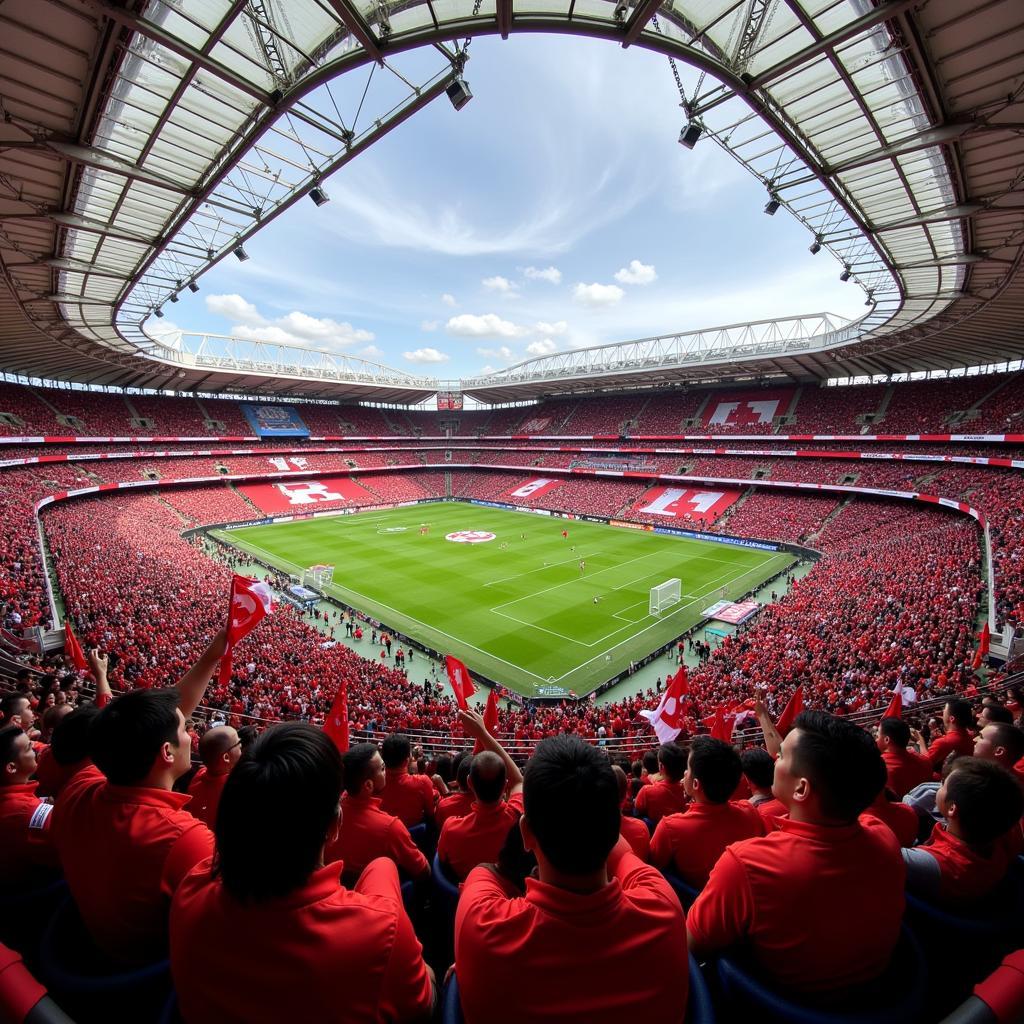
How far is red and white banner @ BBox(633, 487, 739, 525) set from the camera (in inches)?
1726

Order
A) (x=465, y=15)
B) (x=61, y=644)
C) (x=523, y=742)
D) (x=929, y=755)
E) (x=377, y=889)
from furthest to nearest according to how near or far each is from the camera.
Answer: (x=61, y=644)
(x=523, y=742)
(x=465, y=15)
(x=929, y=755)
(x=377, y=889)

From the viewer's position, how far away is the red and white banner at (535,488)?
5769cm

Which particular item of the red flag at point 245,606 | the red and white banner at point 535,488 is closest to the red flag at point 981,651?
the red flag at point 245,606

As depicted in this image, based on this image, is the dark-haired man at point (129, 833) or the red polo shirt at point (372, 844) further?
the red polo shirt at point (372, 844)

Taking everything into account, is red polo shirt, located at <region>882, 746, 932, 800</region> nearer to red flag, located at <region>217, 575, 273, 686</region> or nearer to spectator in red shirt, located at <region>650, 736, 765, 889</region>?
spectator in red shirt, located at <region>650, 736, 765, 889</region>

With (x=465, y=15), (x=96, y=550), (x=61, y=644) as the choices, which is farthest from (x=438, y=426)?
(x=465, y=15)

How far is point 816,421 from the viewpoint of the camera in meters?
45.8

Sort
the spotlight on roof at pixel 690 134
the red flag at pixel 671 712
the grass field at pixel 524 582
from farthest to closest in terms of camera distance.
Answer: the grass field at pixel 524 582, the spotlight on roof at pixel 690 134, the red flag at pixel 671 712

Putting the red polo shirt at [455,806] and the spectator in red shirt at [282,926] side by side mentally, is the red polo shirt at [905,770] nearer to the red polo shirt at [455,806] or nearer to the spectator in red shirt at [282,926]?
the red polo shirt at [455,806]

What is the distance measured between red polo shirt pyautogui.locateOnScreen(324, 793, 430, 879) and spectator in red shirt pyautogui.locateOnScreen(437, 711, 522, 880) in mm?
195

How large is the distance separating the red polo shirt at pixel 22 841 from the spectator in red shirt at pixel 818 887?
376cm

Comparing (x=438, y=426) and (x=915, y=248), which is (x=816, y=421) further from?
(x=438, y=426)

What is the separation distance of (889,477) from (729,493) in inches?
465

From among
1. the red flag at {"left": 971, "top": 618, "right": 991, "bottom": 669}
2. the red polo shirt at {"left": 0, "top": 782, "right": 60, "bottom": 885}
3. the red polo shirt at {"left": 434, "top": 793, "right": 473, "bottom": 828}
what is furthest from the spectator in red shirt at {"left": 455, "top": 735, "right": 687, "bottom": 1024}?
the red flag at {"left": 971, "top": 618, "right": 991, "bottom": 669}
